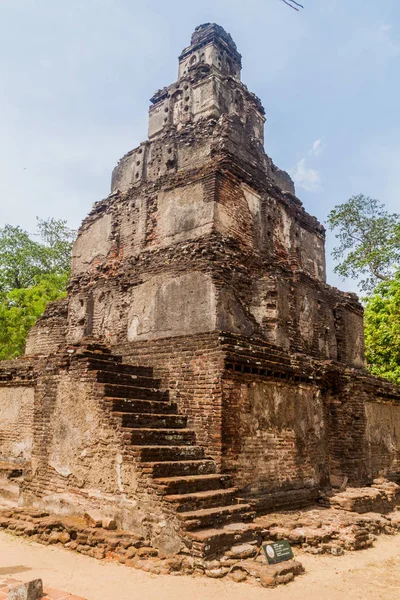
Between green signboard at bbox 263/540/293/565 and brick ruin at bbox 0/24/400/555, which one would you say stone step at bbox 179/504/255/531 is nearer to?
brick ruin at bbox 0/24/400/555

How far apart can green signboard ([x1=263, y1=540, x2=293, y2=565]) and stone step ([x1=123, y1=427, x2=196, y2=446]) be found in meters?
2.19

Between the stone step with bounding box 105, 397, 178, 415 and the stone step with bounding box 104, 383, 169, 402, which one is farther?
the stone step with bounding box 104, 383, 169, 402

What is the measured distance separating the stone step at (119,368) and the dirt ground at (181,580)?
2.67m

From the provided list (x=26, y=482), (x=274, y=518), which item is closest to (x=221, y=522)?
(x=274, y=518)

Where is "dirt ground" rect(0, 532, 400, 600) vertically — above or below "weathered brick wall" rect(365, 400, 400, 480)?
below

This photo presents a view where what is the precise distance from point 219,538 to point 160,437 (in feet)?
6.16

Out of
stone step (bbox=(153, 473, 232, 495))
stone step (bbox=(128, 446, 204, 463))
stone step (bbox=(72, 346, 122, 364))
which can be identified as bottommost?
stone step (bbox=(153, 473, 232, 495))

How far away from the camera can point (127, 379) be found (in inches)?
333

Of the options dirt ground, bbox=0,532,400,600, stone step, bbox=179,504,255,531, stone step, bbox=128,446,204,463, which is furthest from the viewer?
stone step, bbox=128,446,204,463

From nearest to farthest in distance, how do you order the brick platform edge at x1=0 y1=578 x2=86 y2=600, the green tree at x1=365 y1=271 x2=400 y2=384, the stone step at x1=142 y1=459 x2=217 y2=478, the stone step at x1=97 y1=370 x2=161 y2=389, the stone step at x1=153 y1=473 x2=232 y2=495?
the brick platform edge at x1=0 y1=578 x2=86 y2=600 < the stone step at x1=153 y1=473 x2=232 y2=495 < the stone step at x1=142 y1=459 x2=217 y2=478 < the stone step at x1=97 y1=370 x2=161 y2=389 < the green tree at x1=365 y1=271 x2=400 y2=384

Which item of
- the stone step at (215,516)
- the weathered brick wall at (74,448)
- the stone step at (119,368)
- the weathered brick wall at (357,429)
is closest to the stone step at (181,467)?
the weathered brick wall at (74,448)

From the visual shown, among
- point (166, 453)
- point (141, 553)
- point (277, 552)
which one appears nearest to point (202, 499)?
point (166, 453)

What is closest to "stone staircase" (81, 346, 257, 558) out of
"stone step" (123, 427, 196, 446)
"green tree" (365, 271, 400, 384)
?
"stone step" (123, 427, 196, 446)

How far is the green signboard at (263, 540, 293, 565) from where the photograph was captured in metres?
5.87
